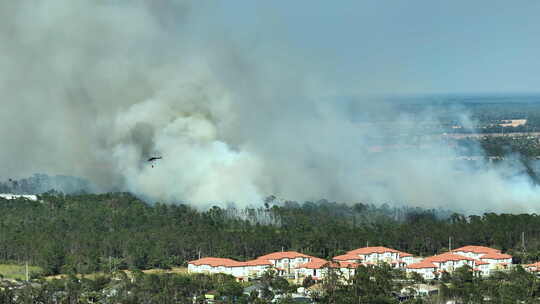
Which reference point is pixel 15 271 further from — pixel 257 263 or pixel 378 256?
pixel 378 256

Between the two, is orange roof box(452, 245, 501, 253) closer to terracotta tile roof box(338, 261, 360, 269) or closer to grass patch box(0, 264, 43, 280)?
terracotta tile roof box(338, 261, 360, 269)

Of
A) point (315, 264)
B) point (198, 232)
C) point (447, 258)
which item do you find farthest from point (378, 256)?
point (198, 232)

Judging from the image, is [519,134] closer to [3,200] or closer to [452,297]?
[3,200]

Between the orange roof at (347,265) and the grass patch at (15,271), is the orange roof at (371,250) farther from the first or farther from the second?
the grass patch at (15,271)

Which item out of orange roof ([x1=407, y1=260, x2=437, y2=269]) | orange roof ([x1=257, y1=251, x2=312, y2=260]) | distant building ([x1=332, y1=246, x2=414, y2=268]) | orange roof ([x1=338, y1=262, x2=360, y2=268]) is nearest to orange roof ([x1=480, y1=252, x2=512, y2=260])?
orange roof ([x1=407, y1=260, x2=437, y2=269])

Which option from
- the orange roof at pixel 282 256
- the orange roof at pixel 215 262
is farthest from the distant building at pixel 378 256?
the orange roof at pixel 215 262
